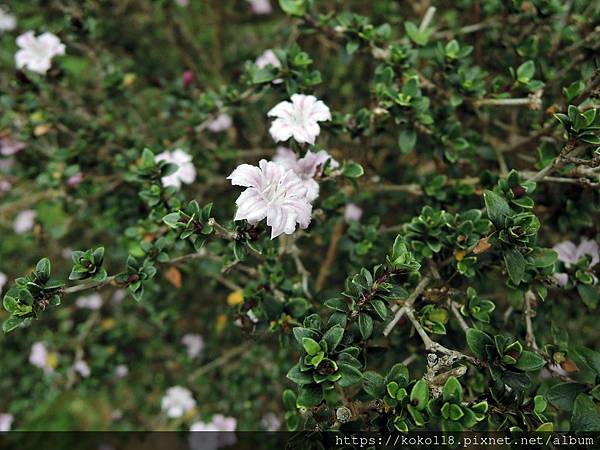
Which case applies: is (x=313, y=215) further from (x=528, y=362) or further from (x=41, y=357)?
(x=41, y=357)

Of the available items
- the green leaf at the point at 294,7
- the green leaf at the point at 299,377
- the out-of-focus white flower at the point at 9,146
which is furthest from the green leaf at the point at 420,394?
the out-of-focus white flower at the point at 9,146

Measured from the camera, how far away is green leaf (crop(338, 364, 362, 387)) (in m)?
1.10

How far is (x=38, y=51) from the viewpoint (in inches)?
73.0

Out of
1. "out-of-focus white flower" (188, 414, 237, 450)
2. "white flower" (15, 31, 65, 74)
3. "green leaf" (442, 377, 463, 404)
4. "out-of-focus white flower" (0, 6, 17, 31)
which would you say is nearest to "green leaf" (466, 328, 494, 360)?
"green leaf" (442, 377, 463, 404)

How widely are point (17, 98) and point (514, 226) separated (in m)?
1.85

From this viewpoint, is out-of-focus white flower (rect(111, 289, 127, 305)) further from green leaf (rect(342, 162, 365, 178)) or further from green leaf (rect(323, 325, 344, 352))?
green leaf (rect(323, 325, 344, 352))

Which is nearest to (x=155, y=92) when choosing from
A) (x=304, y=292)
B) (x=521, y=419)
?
(x=304, y=292)

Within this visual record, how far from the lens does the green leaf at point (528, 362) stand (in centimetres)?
113

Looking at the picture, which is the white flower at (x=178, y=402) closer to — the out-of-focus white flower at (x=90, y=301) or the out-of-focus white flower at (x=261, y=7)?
the out-of-focus white flower at (x=90, y=301)

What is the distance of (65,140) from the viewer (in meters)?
2.21

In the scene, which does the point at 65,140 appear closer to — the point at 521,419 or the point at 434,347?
the point at 434,347

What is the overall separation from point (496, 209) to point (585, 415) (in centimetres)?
51

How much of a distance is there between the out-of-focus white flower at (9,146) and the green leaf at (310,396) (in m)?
1.54

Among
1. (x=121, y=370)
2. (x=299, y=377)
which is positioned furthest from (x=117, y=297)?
(x=299, y=377)
